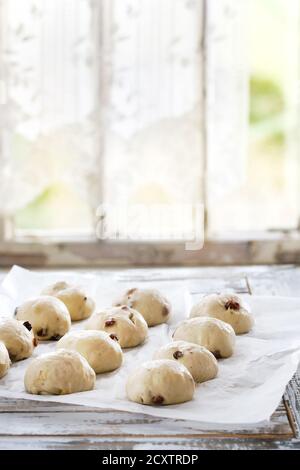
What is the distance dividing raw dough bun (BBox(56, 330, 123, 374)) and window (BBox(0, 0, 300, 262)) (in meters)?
1.87

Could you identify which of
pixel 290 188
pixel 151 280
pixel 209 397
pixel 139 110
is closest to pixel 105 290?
pixel 151 280

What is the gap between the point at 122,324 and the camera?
53.7 inches

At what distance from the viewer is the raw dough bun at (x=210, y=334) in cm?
128

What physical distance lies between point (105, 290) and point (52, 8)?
1.64 m

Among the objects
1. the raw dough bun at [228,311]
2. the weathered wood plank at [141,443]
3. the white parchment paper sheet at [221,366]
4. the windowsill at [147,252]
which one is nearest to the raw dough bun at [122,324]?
the white parchment paper sheet at [221,366]

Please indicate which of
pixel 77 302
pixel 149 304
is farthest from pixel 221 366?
pixel 77 302

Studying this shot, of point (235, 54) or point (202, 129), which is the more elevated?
point (235, 54)

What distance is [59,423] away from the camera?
0.99m

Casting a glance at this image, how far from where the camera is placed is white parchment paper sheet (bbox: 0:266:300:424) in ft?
3.41

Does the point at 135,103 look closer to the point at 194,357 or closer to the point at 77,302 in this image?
the point at 77,302

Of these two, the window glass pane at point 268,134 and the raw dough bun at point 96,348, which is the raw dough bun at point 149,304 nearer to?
the raw dough bun at point 96,348

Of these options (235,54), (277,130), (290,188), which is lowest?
(290,188)

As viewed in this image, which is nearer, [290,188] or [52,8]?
[52,8]

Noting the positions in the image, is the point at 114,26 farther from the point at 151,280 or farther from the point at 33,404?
the point at 33,404
